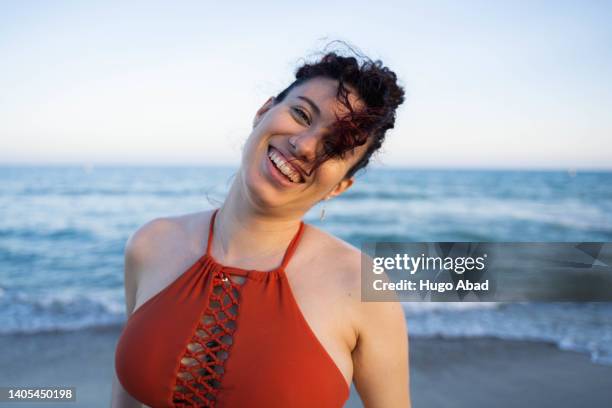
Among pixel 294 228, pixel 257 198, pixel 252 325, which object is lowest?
pixel 252 325

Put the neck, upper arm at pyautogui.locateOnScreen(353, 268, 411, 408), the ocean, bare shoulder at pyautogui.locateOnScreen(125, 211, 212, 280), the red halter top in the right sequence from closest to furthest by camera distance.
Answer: the red halter top
upper arm at pyautogui.locateOnScreen(353, 268, 411, 408)
the neck
bare shoulder at pyautogui.locateOnScreen(125, 211, 212, 280)
the ocean

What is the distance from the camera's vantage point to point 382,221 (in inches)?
629

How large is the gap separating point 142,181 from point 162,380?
27666mm

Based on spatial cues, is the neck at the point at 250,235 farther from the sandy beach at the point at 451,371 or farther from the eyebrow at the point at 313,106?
the sandy beach at the point at 451,371

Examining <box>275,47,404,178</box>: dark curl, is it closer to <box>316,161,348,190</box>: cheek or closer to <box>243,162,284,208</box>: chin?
<box>316,161,348,190</box>: cheek

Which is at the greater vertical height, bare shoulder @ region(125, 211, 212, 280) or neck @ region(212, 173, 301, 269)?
neck @ region(212, 173, 301, 269)

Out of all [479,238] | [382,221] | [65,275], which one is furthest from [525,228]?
[65,275]

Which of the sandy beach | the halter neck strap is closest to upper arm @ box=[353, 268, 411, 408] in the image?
the halter neck strap

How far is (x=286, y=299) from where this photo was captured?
1.62 meters

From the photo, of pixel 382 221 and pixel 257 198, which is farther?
pixel 382 221

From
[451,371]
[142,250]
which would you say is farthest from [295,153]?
[451,371]

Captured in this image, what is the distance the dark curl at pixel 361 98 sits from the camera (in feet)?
5.01

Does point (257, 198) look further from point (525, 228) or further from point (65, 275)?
point (525, 228)

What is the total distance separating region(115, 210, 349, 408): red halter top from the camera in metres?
1.48
